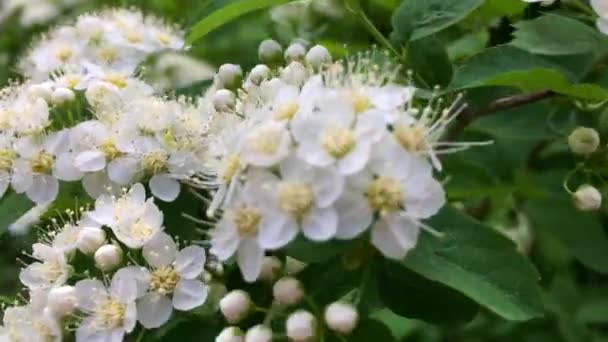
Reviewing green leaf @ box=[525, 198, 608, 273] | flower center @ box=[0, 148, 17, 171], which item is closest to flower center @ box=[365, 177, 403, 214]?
flower center @ box=[0, 148, 17, 171]

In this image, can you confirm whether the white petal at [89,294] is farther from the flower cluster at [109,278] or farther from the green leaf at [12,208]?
the green leaf at [12,208]

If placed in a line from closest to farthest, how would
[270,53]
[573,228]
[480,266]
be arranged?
[480,266] < [270,53] < [573,228]

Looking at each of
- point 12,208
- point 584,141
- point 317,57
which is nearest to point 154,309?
point 12,208

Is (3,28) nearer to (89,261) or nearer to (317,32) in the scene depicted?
(317,32)

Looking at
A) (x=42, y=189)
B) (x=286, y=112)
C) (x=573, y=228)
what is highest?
(x=286, y=112)

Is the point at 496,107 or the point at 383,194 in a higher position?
the point at 383,194

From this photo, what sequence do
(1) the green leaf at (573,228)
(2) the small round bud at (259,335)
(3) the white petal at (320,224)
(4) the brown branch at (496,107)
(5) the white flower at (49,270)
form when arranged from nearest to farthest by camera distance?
(3) the white petal at (320,224)
(2) the small round bud at (259,335)
(5) the white flower at (49,270)
(4) the brown branch at (496,107)
(1) the green leaf at (573,228)

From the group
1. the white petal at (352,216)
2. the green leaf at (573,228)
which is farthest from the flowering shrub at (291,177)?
the green leaf at (573,228)

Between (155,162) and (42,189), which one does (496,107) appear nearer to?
(155,162)
